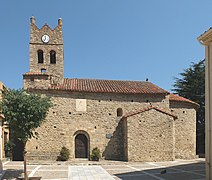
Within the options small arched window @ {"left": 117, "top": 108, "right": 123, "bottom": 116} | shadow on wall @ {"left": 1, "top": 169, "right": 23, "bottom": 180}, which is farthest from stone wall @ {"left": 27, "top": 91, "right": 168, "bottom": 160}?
shadow on wall @ {"left": 1, "top": 169, "right": 23, "bottom": 180}

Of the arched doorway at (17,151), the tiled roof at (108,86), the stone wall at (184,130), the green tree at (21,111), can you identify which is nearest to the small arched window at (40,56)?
the tiled roof at (108,86)

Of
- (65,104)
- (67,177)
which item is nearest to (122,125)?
(65,104)

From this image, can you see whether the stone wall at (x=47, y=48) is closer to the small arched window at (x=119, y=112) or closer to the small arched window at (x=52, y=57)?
the small arched window at (x=52, y=57)

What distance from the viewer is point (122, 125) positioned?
2034 centimetres

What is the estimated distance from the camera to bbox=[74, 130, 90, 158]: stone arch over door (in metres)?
19.7

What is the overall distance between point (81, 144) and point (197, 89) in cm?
1736

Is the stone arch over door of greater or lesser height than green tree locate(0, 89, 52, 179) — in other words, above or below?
below

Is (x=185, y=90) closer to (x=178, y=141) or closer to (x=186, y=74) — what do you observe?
(x=186, y=74)

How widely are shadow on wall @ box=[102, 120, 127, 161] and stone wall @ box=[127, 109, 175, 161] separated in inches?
49.9

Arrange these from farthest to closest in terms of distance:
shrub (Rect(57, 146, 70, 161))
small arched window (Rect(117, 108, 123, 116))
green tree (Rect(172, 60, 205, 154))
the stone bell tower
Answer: green tree (Rect(172, 60, 205, 154)) → the stone bell tower → small arched window (Rect(117, 108, 123, 116)) → shrub (Rect(57, 146, 70, 161))

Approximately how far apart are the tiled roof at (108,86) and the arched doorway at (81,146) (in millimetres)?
4096

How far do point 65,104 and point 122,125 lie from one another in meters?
5.37

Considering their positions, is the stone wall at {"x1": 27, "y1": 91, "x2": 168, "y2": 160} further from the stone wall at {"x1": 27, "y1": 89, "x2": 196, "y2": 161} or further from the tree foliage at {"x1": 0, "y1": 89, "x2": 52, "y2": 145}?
the tree foliage at {"x1": 0, "y1": 89, "x2": 52, "y2": 145}

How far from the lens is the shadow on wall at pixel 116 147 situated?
779 inches
